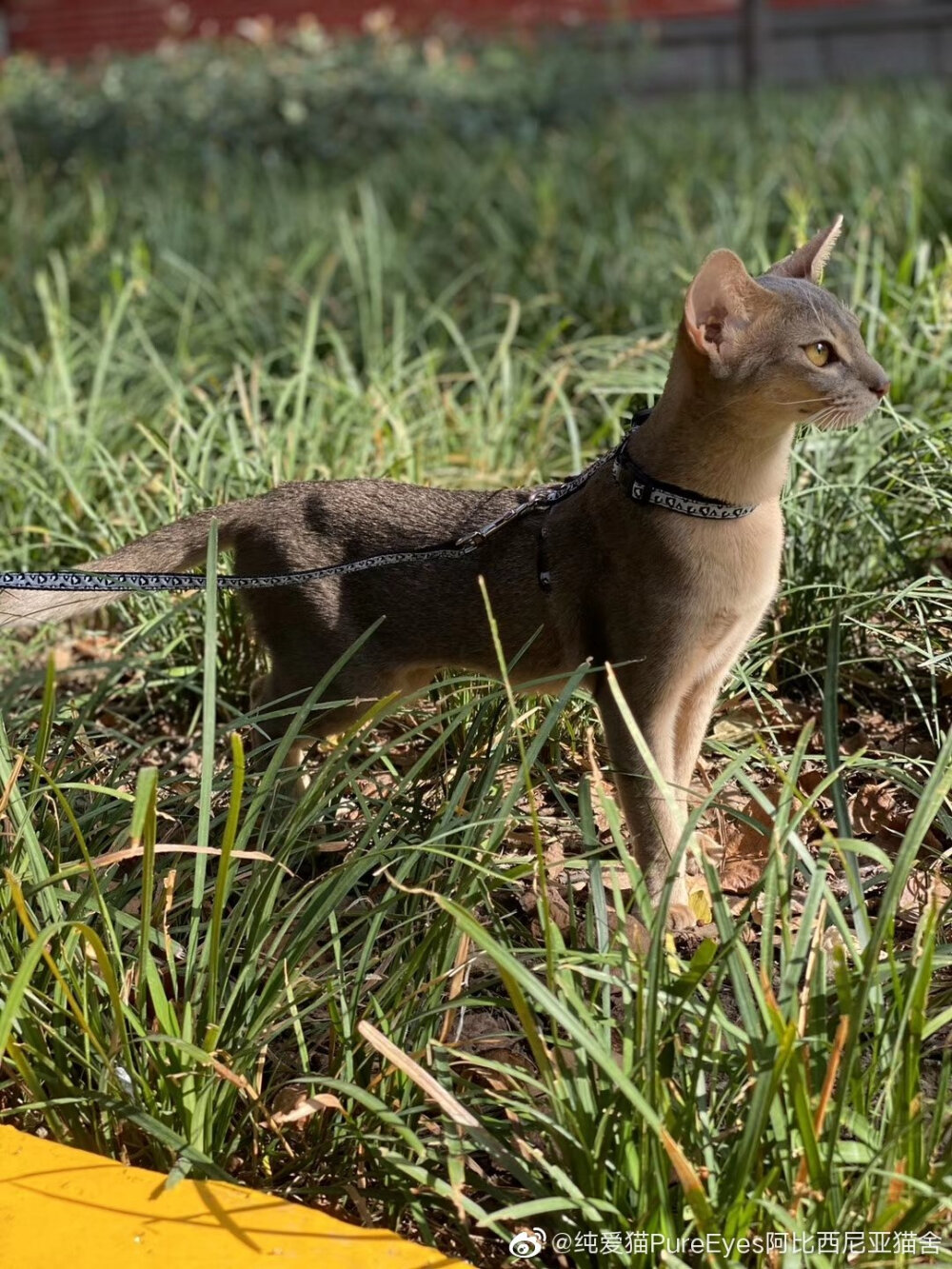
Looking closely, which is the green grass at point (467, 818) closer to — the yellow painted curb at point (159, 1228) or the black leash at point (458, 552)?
the yellow painted curb at point (159, 1228)

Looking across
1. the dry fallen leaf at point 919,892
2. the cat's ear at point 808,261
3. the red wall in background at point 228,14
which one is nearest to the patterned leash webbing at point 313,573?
the cat's ear at point 808,261

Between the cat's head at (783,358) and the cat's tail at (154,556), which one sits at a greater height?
the cat's head at (783,358)

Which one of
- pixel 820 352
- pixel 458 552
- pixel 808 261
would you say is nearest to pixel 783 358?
pixel 820 352

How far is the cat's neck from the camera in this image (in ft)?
8.77

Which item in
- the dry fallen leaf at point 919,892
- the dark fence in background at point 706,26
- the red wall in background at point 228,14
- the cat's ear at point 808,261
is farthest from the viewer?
the red wall in background at point 228,14

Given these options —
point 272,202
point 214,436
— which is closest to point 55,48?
point 272,202

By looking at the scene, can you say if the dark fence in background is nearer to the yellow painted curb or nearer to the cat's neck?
the cat's neck

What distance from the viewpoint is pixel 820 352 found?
105 inches

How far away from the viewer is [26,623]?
321cm

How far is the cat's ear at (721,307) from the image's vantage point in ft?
8.34

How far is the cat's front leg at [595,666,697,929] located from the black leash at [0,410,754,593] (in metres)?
0.29

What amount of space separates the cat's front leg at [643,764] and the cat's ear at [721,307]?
611 millimetres

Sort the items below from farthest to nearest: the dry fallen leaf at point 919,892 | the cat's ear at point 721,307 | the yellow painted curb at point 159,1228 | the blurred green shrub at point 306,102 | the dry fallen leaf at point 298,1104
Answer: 1. the blurred green shrub at point 306,102
2. the dry fallen leaf at point 919,892
3. the cat's ear at point 721,307
4. the dry fallen leaf at point 298,1104
5. the yellow painted curb at point 159,1228

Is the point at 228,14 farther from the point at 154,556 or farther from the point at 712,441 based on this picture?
the point at 712,441
